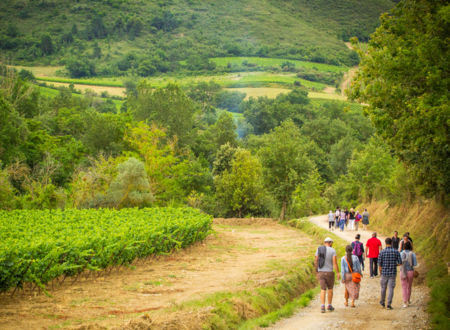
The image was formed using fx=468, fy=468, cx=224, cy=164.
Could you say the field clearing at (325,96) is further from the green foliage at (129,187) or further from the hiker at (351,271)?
the hiker at (351,271)

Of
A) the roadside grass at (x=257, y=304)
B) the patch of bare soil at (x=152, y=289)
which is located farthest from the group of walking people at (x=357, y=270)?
the patch of bare soil at (x=152, y=289)

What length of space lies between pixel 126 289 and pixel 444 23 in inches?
619

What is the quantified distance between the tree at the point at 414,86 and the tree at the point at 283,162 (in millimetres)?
29915

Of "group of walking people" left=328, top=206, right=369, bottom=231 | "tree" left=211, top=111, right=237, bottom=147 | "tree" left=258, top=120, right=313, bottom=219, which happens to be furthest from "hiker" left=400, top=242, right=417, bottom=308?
"tree" left=211, top=111, right=237, bottom=147

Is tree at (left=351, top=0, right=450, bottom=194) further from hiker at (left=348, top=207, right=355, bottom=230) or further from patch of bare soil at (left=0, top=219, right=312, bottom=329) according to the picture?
hiker at (left=348, top=207, right=355, bottom=230)

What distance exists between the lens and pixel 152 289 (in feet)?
56.7

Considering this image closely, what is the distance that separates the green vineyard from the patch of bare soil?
62 cm

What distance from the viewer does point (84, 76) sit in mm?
192375

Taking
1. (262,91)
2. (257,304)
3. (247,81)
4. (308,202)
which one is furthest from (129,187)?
(247,81)

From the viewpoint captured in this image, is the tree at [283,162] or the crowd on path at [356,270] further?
the tree at [283,162]

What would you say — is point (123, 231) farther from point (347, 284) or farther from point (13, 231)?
point (347, 284)

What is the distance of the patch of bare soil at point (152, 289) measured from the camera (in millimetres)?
12266

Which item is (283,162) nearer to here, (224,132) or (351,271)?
(224,132)

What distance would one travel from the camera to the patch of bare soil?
12266 millimetres
